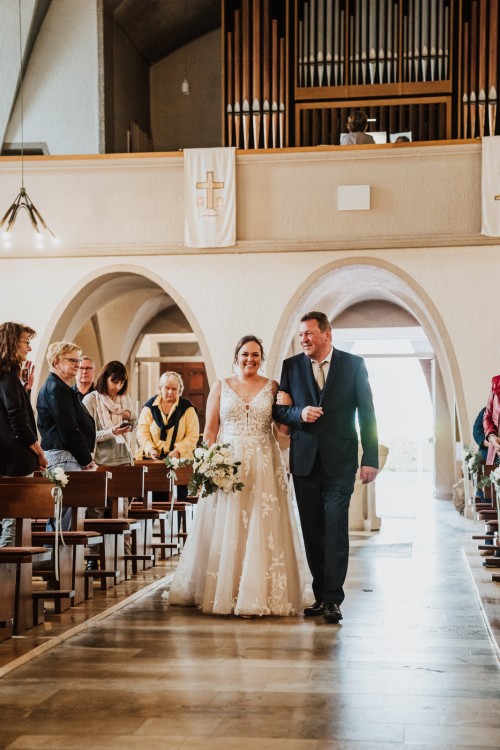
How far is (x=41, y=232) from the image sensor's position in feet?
38.0

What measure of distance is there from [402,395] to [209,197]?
757 cm

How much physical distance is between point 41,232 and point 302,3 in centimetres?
427

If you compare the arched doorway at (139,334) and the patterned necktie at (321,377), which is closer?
the patterned necktie at (321,377)

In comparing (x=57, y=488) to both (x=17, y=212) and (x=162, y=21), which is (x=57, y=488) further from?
(x=162, y=21)

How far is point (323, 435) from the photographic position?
5500 mm

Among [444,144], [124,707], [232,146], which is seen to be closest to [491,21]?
[444,144]

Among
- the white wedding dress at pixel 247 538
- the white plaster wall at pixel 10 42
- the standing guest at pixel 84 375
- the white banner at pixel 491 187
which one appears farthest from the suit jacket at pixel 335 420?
the white plaster wall at pixel 10 42

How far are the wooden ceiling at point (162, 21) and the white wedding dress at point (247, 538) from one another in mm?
8406

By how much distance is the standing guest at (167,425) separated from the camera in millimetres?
8680

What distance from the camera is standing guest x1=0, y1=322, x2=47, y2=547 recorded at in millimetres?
5590

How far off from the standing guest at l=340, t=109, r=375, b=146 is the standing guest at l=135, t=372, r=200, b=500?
13.6ft

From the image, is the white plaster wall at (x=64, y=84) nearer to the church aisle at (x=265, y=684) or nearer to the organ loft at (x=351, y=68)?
the organ loft at (x=351, y=68)

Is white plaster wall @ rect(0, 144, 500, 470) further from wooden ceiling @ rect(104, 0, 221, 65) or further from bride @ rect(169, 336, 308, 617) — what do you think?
bride @ rect(169, 336, 308, 617)

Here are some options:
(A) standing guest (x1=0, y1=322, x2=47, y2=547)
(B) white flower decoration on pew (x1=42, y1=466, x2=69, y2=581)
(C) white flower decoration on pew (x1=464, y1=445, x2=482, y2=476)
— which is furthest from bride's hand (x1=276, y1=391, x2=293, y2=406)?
(C) white flower decoration on pew (x1=464, y1=445, x2=482, y2=476)
